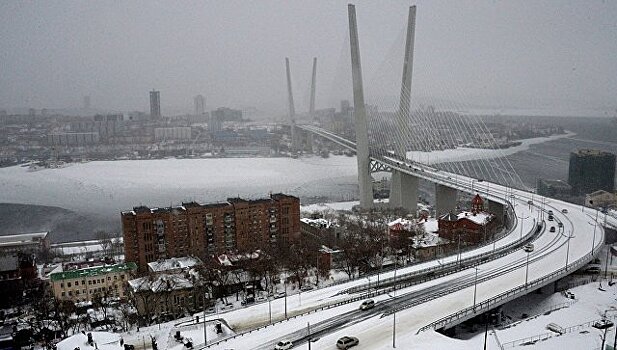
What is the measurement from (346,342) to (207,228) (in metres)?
6.73

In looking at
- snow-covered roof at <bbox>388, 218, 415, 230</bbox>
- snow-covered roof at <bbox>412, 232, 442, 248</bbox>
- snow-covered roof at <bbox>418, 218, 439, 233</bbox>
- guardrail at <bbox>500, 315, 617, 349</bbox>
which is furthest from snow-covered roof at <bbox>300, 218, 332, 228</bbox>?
guardrail at <bbox>500, 315, 617, 349</bbox>

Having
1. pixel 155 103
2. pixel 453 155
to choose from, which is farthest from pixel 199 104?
pixel 453 155

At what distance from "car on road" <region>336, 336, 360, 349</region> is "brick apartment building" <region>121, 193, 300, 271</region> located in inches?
204

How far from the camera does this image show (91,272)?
888 centimetres

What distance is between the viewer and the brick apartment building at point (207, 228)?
33.2ft

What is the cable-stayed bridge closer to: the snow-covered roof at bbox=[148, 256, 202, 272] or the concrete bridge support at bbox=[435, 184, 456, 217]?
the concrete bridge support at bbox=[435, 184, 456, 217]

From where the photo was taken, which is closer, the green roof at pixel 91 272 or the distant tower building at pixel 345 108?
the green roof at pixel 91 272

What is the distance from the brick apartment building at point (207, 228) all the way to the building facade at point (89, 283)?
1014 mm

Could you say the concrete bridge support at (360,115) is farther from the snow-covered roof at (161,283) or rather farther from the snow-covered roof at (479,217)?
the snow-covered roof at (161,283)

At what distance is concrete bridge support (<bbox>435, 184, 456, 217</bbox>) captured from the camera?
12.3 m

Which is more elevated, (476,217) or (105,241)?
(476,217)

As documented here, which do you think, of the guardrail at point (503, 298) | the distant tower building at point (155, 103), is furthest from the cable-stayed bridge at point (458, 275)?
the distant tower building at point (155, 103)

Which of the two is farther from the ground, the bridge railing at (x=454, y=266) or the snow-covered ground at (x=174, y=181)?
the bridge railing at (x=454, y=266)

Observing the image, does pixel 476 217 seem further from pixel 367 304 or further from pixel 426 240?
pixel 367 304
